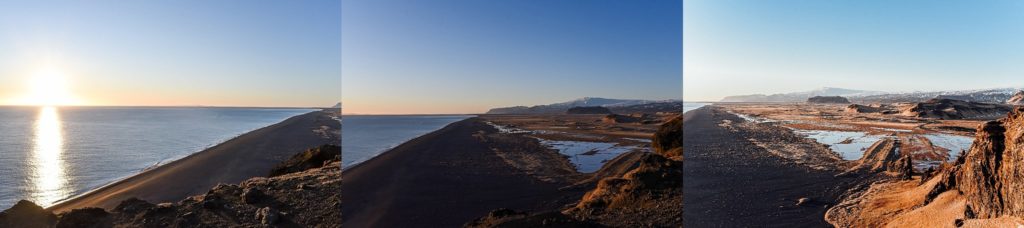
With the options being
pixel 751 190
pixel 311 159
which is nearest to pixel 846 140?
pixel 751 190

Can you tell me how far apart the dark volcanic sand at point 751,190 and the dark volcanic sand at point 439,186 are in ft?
6.61

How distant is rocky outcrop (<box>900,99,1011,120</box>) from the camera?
82.1 ft

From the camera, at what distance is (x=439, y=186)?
9.53ft

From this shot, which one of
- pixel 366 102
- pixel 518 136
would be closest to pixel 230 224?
pixel 366 102

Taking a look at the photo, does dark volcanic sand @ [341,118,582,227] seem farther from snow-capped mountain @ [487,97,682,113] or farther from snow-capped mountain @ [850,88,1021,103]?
snow-capped mountain @ [850,88,1021,103]

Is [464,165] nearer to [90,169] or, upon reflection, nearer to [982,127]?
[982,127]

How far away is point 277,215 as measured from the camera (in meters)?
3.91

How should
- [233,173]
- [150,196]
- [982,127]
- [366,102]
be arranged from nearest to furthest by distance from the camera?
[366,102]
[982,127]
[150,196]
[233,173]

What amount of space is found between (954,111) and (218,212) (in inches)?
1319

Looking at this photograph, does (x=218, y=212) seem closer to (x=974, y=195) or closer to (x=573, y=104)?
(x=573, y=104)

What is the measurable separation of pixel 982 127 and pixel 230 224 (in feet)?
21.5

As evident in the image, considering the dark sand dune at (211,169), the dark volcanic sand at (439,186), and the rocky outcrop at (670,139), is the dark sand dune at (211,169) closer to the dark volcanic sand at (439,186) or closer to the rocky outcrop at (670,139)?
the dark volcanic sand at (439,186)

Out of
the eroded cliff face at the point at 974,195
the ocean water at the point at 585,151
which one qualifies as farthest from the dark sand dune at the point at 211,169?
the eroded cliff face at the point at 974,195

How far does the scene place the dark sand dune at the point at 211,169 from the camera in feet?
24.6
